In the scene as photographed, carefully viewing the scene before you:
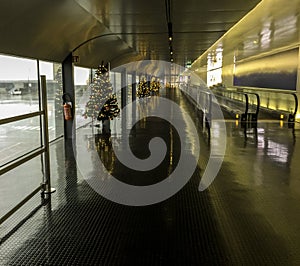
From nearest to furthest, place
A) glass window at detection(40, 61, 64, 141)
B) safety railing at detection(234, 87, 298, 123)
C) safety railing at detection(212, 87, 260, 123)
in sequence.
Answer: glass window at detection(40, 61, 64, 141) < safety railing at detection(234, 87, 298, 123) < safety railing at detection(212, 87, 260, 123)

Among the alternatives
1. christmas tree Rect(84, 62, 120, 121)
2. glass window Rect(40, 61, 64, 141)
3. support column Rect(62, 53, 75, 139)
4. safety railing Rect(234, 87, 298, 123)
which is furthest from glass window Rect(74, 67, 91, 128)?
safety railing Rect(234, 87, 298, 123)

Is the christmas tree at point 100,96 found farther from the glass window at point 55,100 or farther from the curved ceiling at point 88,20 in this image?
the curved ceiling at point 88,20

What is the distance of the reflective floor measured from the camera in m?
3.49

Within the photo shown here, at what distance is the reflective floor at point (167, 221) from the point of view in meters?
3.49

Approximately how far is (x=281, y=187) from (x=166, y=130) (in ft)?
21.2

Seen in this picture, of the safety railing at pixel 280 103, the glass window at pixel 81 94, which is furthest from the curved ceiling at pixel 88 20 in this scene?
the safety railing at pixel 280 103

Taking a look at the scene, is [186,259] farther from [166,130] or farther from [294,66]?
[294,66]

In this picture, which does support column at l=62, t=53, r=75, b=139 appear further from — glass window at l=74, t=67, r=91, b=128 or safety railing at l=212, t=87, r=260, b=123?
safety railing at l=212, t=87, r=260, b=123

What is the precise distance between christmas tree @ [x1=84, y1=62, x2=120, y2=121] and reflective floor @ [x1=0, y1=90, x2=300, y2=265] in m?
4.10

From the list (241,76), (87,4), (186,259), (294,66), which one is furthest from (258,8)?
(241,76)

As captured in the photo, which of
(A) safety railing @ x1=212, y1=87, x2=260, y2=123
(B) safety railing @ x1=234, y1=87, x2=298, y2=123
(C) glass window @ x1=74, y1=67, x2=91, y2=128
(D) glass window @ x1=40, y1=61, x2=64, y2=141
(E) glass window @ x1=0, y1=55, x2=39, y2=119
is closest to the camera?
(E) glass window @ x1=0, y1=55, x2=39, y2=119

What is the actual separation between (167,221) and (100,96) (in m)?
7.86

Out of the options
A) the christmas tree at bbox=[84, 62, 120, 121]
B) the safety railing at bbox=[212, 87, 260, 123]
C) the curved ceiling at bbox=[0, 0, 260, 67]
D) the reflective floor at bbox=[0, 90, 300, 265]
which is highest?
the curved ceiling at bbox=[0, 0, 260, 67]

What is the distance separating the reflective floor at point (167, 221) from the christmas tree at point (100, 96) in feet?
13.4
